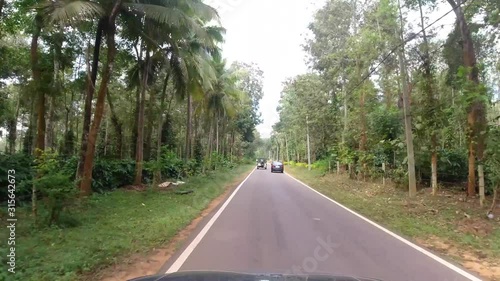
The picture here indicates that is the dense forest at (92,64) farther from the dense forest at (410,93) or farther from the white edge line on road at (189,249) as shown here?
the dense forest at (410,93)

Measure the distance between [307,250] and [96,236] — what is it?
4.18 m

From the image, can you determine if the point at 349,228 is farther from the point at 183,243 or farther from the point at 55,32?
the point at 55,32

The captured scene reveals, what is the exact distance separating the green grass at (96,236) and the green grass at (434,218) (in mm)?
5582

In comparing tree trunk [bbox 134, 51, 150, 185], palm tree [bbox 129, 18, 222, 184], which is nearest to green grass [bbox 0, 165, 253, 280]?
tree trunk [bbox 134, 51, 150, 185]

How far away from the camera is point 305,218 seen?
11312mm

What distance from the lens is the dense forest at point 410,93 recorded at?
1334 cm

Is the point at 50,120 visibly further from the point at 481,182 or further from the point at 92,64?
the point at 481,182

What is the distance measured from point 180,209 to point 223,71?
2116 cm

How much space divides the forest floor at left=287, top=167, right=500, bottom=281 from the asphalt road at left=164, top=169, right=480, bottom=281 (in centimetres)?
53

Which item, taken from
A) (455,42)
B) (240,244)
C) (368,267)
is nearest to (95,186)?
(240,244)

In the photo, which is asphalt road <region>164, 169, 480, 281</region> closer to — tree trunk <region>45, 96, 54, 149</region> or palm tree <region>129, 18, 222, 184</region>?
palm tree <region>129, 18, 222, 184</region>

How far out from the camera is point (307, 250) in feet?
23.9

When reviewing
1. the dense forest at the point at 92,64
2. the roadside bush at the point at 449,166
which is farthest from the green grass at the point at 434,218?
the dense forest at the point at 92,64

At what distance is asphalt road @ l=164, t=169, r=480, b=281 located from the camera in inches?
237
